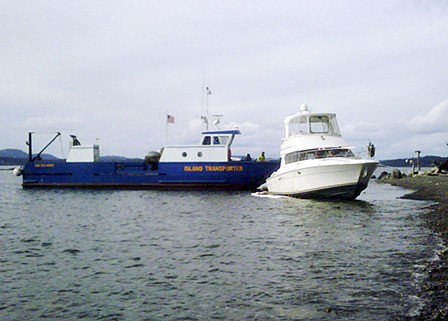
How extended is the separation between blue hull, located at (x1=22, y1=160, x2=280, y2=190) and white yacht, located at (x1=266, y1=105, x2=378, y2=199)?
6.24m

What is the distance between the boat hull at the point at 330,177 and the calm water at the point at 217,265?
3.15 m

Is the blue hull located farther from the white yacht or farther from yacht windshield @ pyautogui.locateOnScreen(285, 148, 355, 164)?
yacht windshield @ pyautogui.locateOnScreen(285, 148, 355, 164)

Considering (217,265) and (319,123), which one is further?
(319,123)

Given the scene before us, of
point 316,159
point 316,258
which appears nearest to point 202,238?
point 316,258

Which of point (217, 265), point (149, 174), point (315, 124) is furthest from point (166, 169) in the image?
point (217, 265)

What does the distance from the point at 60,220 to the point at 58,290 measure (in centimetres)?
1332

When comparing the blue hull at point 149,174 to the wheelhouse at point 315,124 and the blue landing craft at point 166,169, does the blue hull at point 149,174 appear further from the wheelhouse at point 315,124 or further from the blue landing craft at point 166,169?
the wheelhouse at point 315,124

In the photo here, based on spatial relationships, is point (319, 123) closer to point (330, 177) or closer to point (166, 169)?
point (330, 177)

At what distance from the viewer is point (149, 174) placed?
40.2 meters

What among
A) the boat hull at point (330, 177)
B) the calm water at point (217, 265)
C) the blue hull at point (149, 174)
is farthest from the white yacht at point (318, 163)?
the blue hull at point (149, 174)

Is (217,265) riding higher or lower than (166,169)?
lower

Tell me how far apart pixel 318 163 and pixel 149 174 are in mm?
19260

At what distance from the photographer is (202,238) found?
630 inches

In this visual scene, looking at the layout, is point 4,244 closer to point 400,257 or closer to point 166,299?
point 166,299
